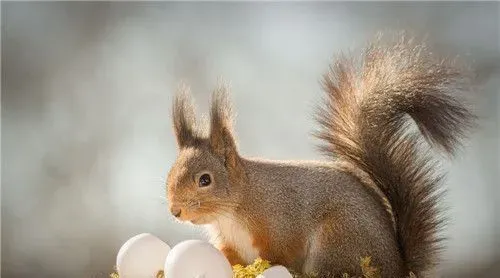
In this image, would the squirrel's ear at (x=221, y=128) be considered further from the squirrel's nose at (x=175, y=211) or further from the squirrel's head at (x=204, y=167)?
the squirrel's nose at (x=175, y=211)

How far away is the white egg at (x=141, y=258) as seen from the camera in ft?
5.08

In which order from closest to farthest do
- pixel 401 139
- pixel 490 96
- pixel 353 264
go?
pixel 353 264
pixel 401 139
pixel 490 96

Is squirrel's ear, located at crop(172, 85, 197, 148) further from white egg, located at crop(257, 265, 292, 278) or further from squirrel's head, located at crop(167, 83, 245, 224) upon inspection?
white egg, located at crop(257, 265, 292, 278)

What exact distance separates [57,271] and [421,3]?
5.92 feet

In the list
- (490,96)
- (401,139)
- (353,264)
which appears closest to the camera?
(353,264)

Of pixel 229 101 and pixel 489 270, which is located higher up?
pixel 229 101

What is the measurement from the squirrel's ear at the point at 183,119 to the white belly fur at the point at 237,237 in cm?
17

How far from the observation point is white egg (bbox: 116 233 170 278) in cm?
155

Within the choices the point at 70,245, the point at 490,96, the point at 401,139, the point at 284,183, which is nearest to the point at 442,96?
the point at 401,139

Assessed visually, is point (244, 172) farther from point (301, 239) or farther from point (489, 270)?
point (489, 270)

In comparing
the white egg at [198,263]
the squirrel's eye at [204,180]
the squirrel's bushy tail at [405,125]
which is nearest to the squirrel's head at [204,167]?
the squirrel's eye at [204,180]

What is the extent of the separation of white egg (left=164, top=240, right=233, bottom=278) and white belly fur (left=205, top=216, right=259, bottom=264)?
0.42 ft

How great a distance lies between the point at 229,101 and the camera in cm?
155

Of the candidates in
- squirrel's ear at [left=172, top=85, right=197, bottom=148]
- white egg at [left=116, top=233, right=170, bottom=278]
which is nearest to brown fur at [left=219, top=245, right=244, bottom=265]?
white egg at [left=116, top=233, right=170, bottom=278]
